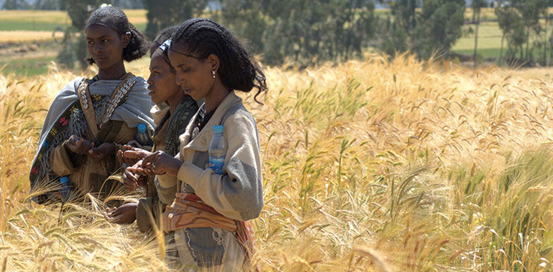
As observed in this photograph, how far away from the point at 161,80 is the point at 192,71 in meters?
0.45

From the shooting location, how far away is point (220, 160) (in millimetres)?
2270

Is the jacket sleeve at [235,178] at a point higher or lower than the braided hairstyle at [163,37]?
lower

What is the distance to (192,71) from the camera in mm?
2422

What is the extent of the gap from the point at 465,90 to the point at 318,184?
15.3 feet

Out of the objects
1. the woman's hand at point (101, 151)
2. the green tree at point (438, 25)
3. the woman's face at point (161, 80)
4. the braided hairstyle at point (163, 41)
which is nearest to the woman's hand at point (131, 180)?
the woman's face at point (161, 80)

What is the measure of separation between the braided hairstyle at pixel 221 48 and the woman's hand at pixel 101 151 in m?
1.16

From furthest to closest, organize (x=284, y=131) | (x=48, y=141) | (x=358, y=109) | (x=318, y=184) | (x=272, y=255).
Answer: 1. (x=358, y=109)
2. (x=284, y=131)
3. (x=318, y=184)
4. (x=48, y=141)
5. (x=272, y=255)

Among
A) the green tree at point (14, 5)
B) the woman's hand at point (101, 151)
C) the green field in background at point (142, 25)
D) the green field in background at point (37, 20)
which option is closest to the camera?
the woman's hand at point (101, 151)

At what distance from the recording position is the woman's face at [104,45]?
3.56 m

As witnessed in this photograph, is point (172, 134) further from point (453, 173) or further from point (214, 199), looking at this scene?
point (453, 173)

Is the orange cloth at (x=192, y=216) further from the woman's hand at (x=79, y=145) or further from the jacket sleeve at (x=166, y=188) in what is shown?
the woman's hand at (x=79, y=145)

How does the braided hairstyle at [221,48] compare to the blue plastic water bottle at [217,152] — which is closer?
the blue plastic water bottle at [217,152]

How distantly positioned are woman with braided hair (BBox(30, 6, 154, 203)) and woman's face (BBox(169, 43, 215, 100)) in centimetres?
114

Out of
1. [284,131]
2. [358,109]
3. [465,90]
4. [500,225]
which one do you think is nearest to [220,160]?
[500,225]
